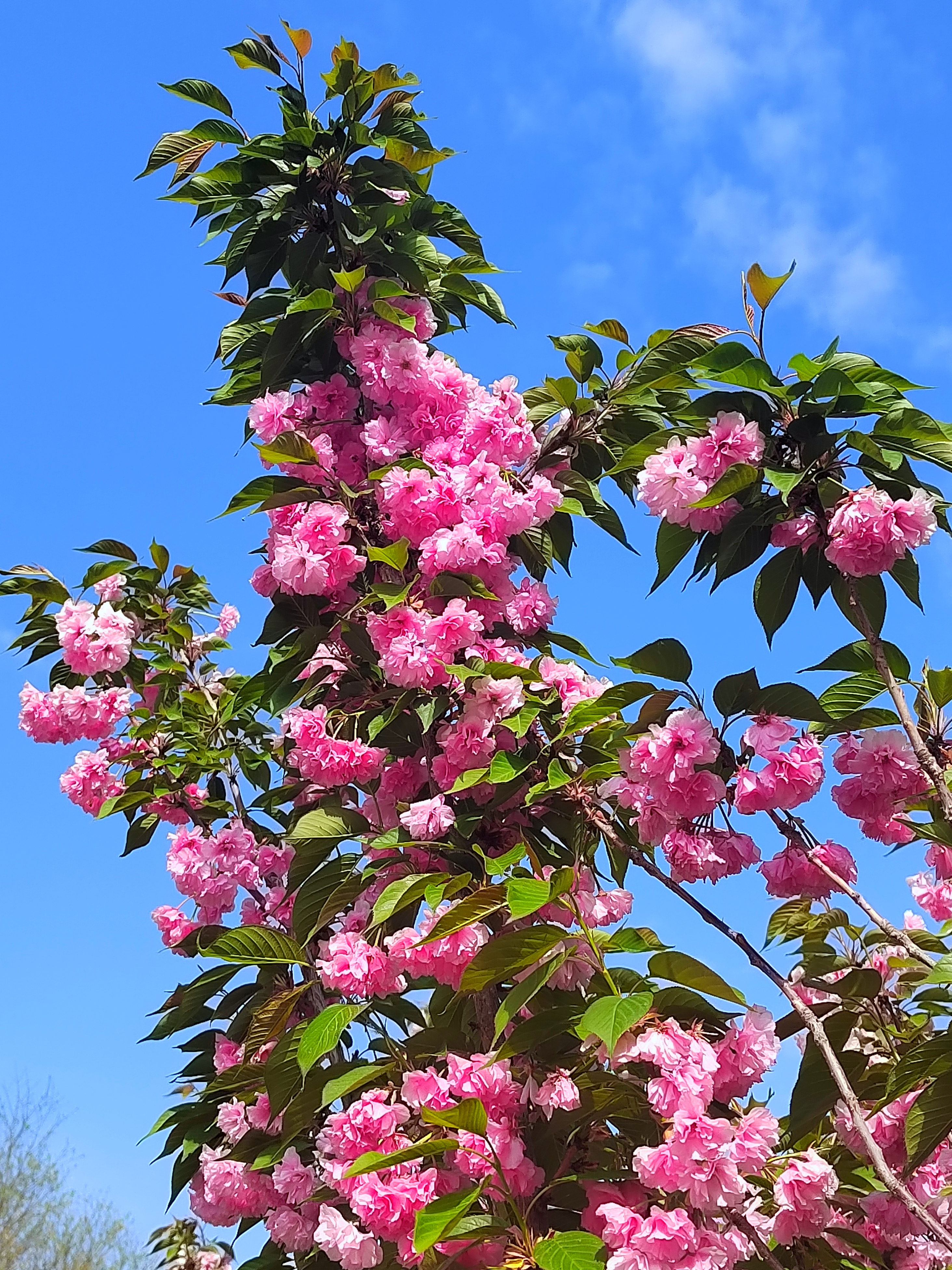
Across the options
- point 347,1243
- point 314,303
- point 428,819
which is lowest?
point 347,1243

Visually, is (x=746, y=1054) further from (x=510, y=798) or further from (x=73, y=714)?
(x=73, y=714)

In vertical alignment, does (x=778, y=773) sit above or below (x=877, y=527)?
below

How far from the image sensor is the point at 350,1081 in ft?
7.22

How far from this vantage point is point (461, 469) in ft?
8.70

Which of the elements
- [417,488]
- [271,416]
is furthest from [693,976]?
[271,416]

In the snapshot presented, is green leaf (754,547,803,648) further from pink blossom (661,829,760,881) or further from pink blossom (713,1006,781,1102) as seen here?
pink blossom (713,1006,781,1102)

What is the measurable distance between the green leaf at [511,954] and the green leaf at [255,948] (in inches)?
23.1

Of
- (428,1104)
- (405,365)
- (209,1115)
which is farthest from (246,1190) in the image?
(405,365)

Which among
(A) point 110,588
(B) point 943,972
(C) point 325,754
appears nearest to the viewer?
(B) point 943,972

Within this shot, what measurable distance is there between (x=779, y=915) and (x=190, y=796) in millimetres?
1916

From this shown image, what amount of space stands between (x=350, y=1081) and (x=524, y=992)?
1.37 feet

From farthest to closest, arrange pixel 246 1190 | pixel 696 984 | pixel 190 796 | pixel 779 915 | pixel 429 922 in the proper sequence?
pixel 190 796 → pixel 246 1190 → pixel 779 915 → pixel 429 922 → pixel 696 984

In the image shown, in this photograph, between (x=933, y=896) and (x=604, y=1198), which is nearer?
(x=604, y=1198)

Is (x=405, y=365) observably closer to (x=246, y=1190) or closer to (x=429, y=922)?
(x=429, y=922)
